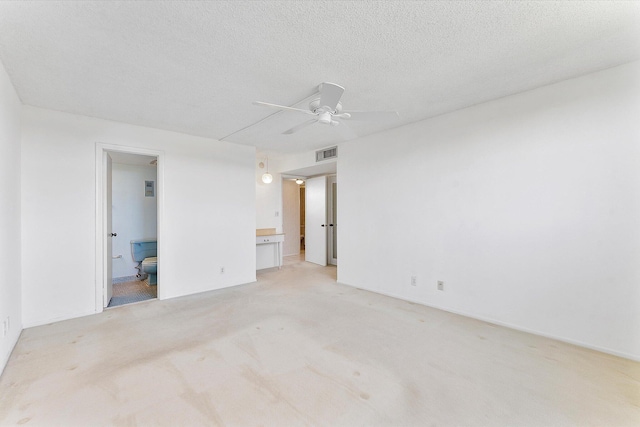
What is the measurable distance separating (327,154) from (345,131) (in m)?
1.01

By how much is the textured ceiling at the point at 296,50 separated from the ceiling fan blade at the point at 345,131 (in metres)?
0.68

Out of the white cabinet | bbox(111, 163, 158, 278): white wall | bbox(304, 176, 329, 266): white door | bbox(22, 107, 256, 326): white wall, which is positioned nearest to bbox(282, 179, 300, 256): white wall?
bbox(304, 176, 329, 266): white door

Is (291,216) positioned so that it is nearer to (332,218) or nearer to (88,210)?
(332,218)

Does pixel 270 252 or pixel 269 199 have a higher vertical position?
pixel 269 199

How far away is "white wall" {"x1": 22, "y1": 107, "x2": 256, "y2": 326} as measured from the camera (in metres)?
2.99

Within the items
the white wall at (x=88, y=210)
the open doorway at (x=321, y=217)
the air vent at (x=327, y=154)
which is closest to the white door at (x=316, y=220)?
the open doorway at (x=321, y=217)

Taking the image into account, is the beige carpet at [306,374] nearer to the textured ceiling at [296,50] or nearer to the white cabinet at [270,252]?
the textured ceiling at [296,50]

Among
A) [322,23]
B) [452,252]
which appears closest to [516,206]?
[452,252]

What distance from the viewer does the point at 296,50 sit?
6.60 ft

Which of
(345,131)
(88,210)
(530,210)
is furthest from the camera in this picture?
(345,131)

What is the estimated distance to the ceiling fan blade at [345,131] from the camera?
3769mm

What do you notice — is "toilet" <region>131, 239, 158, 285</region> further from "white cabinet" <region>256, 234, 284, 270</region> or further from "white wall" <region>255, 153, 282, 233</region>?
"white wall" <region>255, 153, 282, 233</region>

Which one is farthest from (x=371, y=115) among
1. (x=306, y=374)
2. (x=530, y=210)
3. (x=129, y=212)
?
(x=129, y=212)

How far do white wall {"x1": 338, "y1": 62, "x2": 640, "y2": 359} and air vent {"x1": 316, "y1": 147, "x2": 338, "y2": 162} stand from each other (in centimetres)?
104
